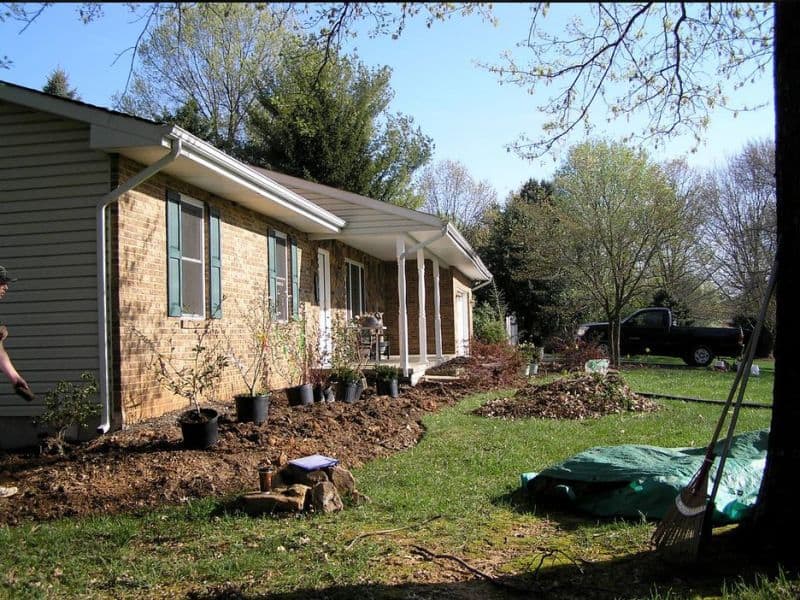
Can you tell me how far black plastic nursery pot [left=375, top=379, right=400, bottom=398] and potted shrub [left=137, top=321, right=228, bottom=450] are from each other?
115 inches

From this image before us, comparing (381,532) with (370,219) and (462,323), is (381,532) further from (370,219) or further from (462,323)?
(462,323)

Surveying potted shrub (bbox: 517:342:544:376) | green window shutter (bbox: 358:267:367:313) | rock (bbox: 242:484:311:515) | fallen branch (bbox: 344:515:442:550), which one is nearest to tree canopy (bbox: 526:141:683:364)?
potted shrub (bbox: 517:342:544:376)

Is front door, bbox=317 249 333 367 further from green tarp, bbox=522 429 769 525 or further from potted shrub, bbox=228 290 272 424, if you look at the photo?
green tarp, bbox=522 429 769 525

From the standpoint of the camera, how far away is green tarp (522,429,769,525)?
4.26 meters

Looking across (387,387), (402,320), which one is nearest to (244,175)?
(387,387)

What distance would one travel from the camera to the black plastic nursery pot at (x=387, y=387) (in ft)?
35.7

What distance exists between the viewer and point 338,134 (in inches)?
1019

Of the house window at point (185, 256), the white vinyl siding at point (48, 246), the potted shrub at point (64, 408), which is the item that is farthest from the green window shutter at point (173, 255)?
the potted shrub at point (64, 408)

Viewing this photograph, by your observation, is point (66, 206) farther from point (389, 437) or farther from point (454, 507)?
point (454, 507)

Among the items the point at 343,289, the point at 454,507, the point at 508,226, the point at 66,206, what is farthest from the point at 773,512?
the point at 508,226

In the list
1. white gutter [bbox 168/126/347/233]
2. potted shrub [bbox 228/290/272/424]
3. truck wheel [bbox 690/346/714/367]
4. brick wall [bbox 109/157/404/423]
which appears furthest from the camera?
truck wheel [bbox 690/346/714/367]

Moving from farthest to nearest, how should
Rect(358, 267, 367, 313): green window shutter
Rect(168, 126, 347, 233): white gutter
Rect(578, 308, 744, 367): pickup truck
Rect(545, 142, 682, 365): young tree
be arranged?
Rect(578, 308, 744, 367): pickup truck
Rect(545, 142, 682, 365): young tree
Rect(358, 267, 367, 313): green window shutter
Rect(168, 126, 347, 233): white gutter

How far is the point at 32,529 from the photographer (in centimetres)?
A: 456

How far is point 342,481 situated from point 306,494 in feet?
1.10
